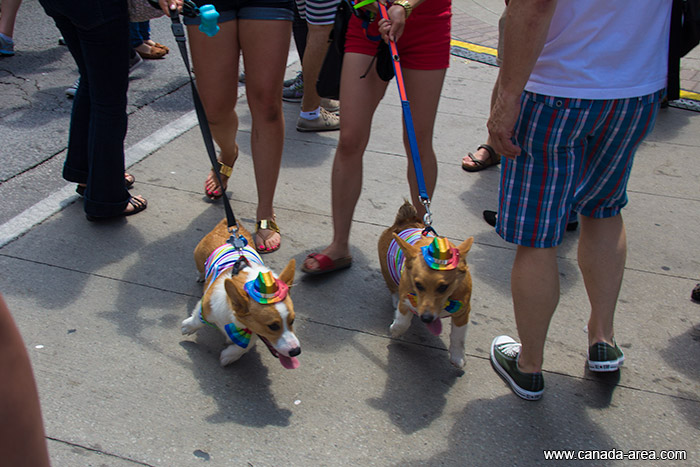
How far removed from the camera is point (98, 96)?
3.55 meters

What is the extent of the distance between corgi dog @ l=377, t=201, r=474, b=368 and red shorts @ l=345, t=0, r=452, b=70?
3.08 feet

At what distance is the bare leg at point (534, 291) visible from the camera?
2.54 meters

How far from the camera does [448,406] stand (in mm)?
2740

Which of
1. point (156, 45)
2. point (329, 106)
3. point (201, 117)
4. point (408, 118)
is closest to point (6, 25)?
point (156, 45)

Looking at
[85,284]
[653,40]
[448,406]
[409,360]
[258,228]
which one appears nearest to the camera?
[653,40]

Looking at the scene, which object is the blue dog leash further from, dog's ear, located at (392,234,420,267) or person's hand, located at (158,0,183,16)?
person's hand, located at (158,0,183,16)

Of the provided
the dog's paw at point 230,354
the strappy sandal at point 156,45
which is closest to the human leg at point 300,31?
the strappy sandal at point 156,45

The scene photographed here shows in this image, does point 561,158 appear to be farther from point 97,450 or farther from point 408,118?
point 97,450

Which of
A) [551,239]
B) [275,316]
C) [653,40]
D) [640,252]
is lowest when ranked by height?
[640,252]

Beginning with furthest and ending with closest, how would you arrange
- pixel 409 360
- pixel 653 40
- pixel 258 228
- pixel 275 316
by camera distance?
pixel 258 228 → pixel 409 360 → pixel 275 316 → pixel 653 40

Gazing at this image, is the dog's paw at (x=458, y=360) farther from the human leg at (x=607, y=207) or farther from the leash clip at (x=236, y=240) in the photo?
the leash clip at (x=236, y=240)

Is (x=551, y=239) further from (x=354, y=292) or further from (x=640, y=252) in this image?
(x=640, y=252)

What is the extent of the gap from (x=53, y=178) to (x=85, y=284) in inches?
57.9

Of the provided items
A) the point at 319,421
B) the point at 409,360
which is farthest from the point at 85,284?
the point at 409,360
